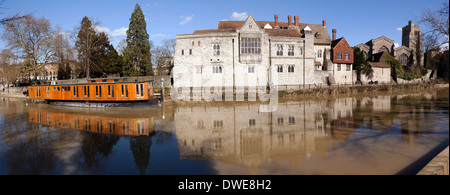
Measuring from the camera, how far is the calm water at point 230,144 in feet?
24.9

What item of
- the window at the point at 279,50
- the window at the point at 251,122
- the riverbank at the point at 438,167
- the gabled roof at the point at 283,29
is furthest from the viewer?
the gabled roof at the point at 283,29

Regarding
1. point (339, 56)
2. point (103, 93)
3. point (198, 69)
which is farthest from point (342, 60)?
point (103, 93)

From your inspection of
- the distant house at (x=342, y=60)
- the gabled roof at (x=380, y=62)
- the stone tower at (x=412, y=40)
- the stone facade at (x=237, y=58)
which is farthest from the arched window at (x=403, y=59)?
the stone facade at (x=237, y=58)

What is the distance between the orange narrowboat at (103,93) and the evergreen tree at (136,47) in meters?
12.2

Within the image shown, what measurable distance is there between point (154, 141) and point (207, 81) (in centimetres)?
2051

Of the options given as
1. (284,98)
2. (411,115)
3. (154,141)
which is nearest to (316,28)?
(284,98)

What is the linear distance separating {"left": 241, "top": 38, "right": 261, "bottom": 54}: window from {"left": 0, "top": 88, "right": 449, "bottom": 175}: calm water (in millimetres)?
16127

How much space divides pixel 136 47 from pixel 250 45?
19.2 m

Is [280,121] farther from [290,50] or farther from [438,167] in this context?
[290,50]

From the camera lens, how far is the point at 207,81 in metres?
31.2

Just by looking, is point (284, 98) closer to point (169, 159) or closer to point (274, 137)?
point (274, 137)

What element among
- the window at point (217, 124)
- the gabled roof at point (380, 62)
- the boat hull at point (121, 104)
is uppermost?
the gabled roof at point (380, 62)

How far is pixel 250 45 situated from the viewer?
101 feet

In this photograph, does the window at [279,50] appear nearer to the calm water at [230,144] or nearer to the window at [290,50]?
the window at [290,50]
